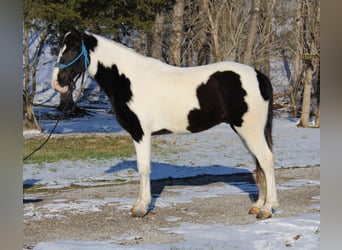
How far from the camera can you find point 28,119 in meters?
10.8

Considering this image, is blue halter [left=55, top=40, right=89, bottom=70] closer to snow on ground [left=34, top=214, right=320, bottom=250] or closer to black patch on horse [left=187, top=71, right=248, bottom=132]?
black patch on horse [left=187, top=71, right=248, bottom=132]

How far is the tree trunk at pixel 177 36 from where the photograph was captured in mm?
9883

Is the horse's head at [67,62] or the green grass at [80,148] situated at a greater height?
the horse's head at [67,62]

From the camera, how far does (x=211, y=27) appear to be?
888 cm

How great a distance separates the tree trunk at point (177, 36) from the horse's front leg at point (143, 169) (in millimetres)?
5694

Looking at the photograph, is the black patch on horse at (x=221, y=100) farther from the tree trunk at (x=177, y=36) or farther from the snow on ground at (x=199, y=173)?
the tree trunk at (x=177, y=36)

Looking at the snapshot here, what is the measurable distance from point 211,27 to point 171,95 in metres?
5.42

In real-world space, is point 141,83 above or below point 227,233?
above

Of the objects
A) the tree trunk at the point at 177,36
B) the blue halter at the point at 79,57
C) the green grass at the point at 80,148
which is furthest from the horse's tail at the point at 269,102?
the tree trunk at the point at 177,36

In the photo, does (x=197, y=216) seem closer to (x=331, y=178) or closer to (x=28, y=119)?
(x=331, y=178)

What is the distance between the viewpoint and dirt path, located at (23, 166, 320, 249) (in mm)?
3330

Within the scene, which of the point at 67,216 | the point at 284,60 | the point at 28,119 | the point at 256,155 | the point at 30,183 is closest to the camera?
the point at 256,155

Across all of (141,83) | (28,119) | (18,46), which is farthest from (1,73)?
(28,119)

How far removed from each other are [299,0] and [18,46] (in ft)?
35.6
